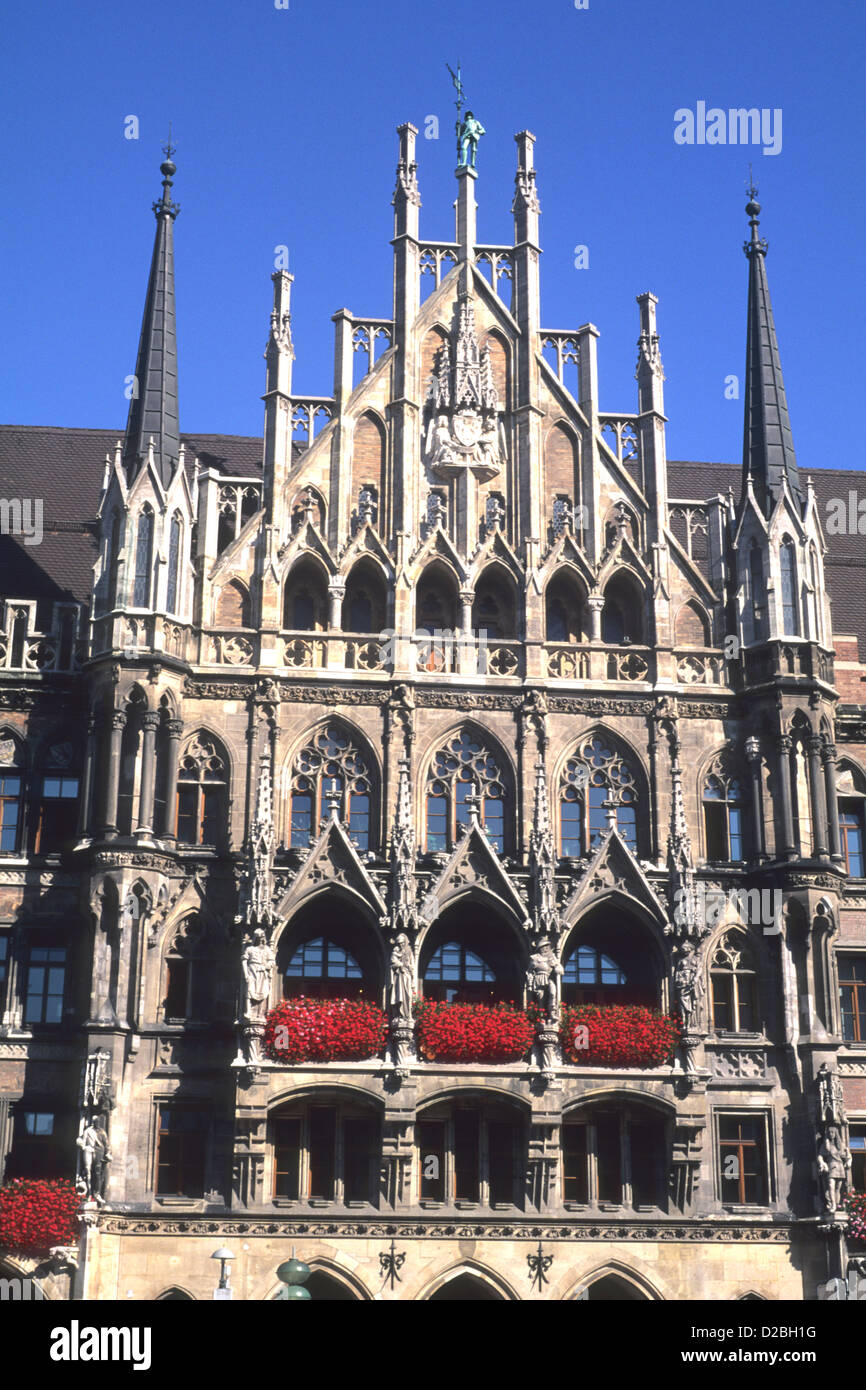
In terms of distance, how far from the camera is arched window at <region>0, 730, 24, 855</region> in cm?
3281

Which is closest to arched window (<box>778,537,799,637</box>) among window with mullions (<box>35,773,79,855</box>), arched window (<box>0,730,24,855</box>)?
window with mullions (<box>35,773,79,855</box>)

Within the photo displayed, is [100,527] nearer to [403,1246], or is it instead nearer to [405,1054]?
[405,1054]

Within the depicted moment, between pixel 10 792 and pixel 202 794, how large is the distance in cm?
354

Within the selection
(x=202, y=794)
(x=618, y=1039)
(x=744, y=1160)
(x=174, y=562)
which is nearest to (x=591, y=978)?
(x=618, y=1039)

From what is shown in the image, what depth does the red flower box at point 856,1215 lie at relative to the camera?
31.0 m

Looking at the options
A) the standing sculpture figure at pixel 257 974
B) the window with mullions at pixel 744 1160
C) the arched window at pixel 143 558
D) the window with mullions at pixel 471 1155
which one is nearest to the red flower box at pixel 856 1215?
the window with mullions at pixel 744 1160

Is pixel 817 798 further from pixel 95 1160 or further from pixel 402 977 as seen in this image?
pixel 95 1160

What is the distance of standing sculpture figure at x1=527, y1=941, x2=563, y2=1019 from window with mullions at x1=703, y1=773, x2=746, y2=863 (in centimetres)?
413

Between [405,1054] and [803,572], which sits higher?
[803,572]
